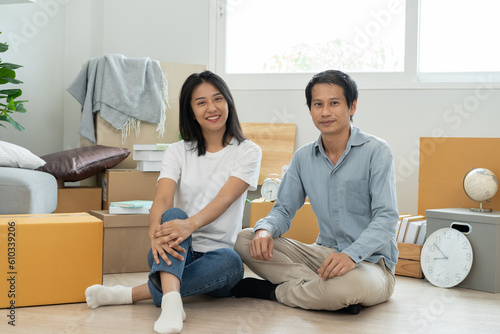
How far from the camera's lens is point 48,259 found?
6.54 feet

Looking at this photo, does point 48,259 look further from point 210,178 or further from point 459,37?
point 459,37

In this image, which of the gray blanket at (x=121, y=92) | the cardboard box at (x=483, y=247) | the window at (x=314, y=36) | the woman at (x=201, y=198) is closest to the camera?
the woman at (x=201, y=198)

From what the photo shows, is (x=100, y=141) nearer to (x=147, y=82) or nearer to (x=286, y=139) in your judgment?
(x=147, y=82)

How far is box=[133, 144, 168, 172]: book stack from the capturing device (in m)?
2.95

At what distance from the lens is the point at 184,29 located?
3785mm

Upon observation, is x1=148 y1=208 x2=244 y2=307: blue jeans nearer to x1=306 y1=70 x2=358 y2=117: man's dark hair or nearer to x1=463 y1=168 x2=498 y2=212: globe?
x1=306 y1=70 x2=358 y2=117: man's dark hair

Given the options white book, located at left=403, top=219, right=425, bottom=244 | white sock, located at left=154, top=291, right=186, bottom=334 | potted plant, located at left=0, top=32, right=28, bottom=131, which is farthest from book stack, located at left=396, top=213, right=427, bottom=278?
potted plant, located at left=0, top=32, right=28, bottom=131

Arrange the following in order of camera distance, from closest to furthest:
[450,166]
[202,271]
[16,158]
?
[202,271] < [16,158] < [450,166]

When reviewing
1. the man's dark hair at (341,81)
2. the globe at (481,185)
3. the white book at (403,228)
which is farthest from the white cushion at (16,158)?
the globe at (481,185)

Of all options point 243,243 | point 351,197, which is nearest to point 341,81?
point 351,197

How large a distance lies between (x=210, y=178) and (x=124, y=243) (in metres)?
0.81

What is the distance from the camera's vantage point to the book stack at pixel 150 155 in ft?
9.67

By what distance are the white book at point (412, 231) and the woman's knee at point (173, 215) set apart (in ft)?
4.24

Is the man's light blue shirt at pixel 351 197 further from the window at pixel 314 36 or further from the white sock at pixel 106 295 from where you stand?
the window at pixel 314 36
